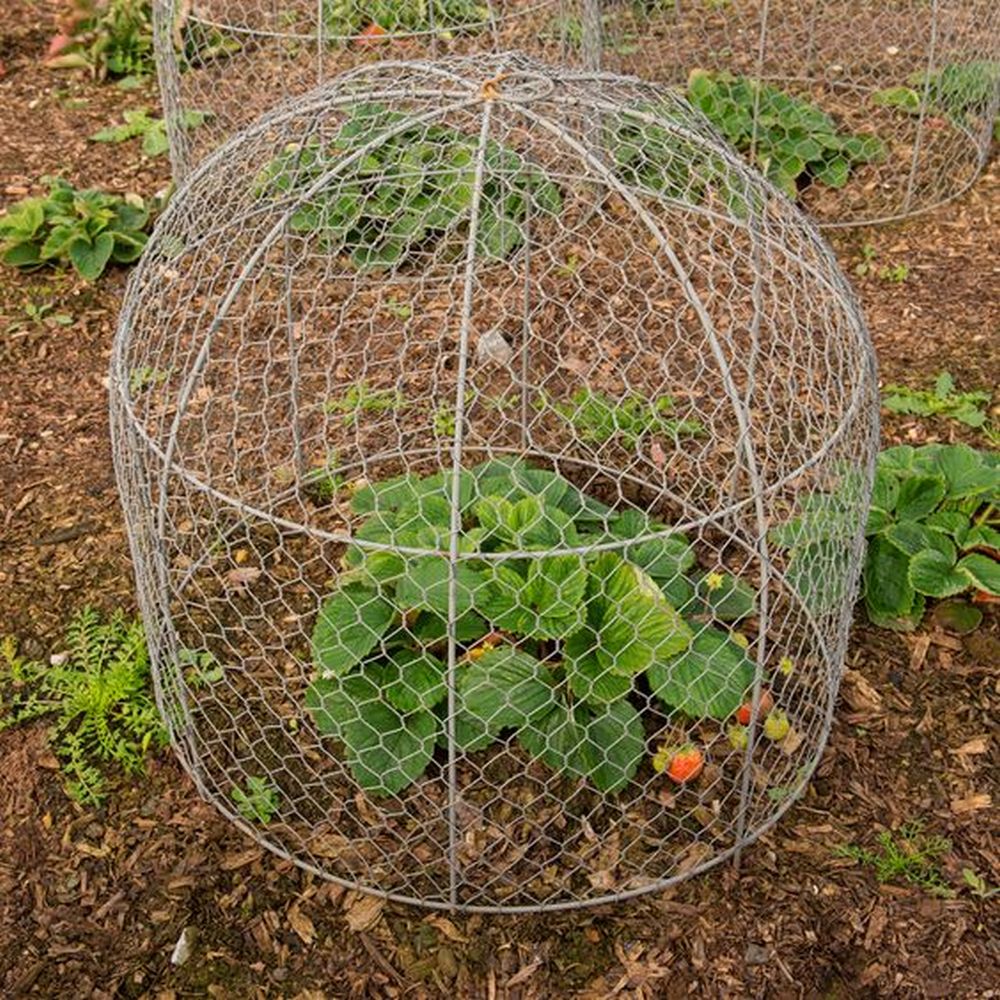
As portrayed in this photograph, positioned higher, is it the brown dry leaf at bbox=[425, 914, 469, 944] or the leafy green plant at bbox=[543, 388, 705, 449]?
the leafy green plant at bbox=[543, 388, 705, 449]

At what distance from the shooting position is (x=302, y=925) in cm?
255

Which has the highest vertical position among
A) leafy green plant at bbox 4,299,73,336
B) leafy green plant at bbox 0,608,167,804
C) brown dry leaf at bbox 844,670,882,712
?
leafy green plant at bbox 4,299,73,336

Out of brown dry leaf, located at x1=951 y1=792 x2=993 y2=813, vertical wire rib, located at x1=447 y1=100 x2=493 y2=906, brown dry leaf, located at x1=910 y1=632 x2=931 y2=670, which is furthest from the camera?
brown dry leaf, located at x1=910 y1=632 x2=931 y2=670

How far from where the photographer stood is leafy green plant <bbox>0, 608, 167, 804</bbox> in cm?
284

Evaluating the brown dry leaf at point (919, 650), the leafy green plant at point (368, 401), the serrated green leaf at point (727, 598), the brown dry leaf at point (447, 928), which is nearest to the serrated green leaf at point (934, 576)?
the brown dry leaf at point (919, 650)

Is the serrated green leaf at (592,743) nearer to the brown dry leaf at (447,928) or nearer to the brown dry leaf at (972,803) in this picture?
the brown dry leaf at (447,928)

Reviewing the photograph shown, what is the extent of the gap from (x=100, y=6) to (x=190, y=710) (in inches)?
173

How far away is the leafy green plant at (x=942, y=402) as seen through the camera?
12.5 ft

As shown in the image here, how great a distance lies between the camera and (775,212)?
8.89ft

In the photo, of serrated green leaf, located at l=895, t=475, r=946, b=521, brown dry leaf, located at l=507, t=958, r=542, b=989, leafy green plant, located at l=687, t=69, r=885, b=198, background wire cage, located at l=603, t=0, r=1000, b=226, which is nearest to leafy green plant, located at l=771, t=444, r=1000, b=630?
serrated green leaf, located at l=895, t=475, r=946, b=521

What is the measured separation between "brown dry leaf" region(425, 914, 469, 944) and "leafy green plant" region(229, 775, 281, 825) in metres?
0.39

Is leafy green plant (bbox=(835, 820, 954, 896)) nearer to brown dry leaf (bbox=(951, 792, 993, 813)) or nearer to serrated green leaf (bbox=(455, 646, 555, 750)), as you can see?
brown dry leaf (bbox=(951, 792, 993, 813))

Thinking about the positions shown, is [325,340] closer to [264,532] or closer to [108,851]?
[264,532]

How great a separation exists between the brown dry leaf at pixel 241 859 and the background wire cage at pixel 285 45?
2.77 meters
